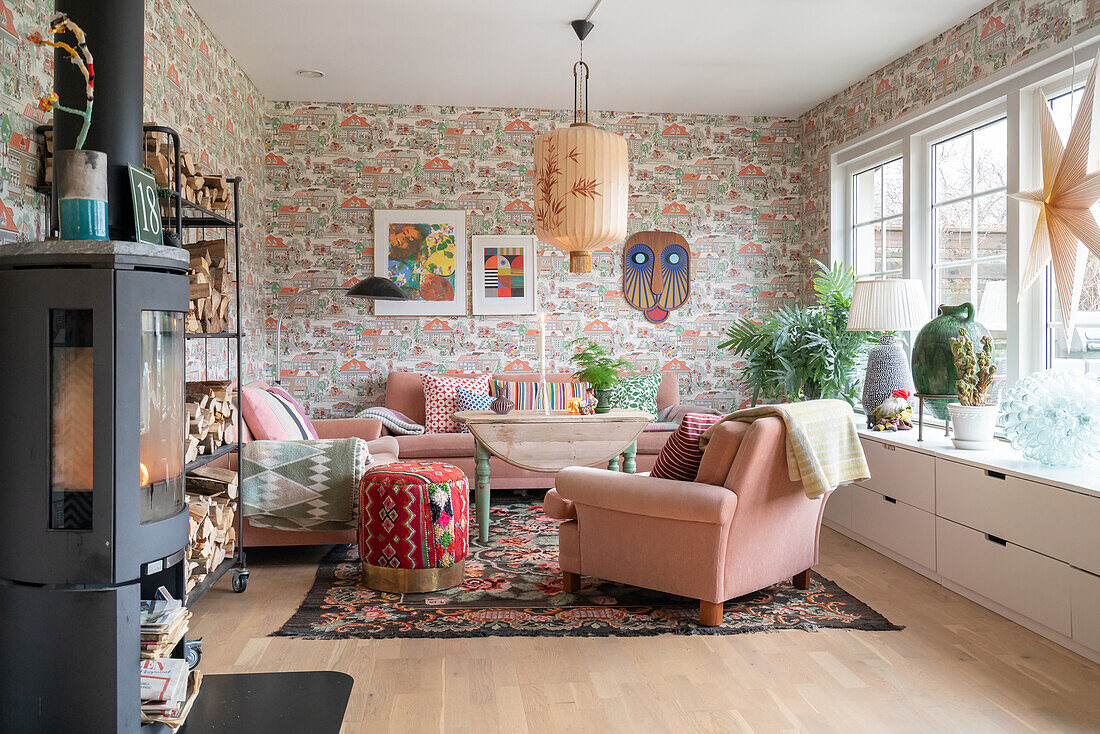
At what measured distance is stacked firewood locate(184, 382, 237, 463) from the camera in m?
3.00

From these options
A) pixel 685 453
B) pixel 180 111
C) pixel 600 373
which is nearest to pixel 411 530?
pixel 685 453

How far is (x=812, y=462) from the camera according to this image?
2.86 meters

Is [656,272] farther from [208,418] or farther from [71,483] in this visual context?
[71,483]

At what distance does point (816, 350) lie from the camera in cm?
488

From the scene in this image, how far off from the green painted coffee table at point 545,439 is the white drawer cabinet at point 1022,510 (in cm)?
138

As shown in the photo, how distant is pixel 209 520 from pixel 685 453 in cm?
177

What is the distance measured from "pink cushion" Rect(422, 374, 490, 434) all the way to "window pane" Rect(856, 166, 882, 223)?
277 centimetres

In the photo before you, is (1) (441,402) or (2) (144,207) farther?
(1) (441,402)

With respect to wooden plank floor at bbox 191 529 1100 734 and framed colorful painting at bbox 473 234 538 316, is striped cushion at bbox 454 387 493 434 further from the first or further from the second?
wooden plank floor at bbox 191 529 1100 734

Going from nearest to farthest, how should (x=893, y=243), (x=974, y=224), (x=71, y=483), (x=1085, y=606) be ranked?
(x=71, y=483)
(x=1085, y=606)
(x=974, y=224)
(x=893, y=243)

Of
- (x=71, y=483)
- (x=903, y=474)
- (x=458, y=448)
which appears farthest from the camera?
(x=458, y=448)

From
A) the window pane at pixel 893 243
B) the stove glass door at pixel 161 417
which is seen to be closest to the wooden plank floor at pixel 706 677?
the stove glass door at pixel 161 417

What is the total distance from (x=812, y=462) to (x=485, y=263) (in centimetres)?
340

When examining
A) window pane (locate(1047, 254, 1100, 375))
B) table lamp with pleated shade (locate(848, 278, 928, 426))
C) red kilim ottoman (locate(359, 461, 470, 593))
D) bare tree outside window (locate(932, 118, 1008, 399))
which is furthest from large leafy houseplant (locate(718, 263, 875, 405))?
red kilim ottoman (locate(359, 461, 470, 593))
